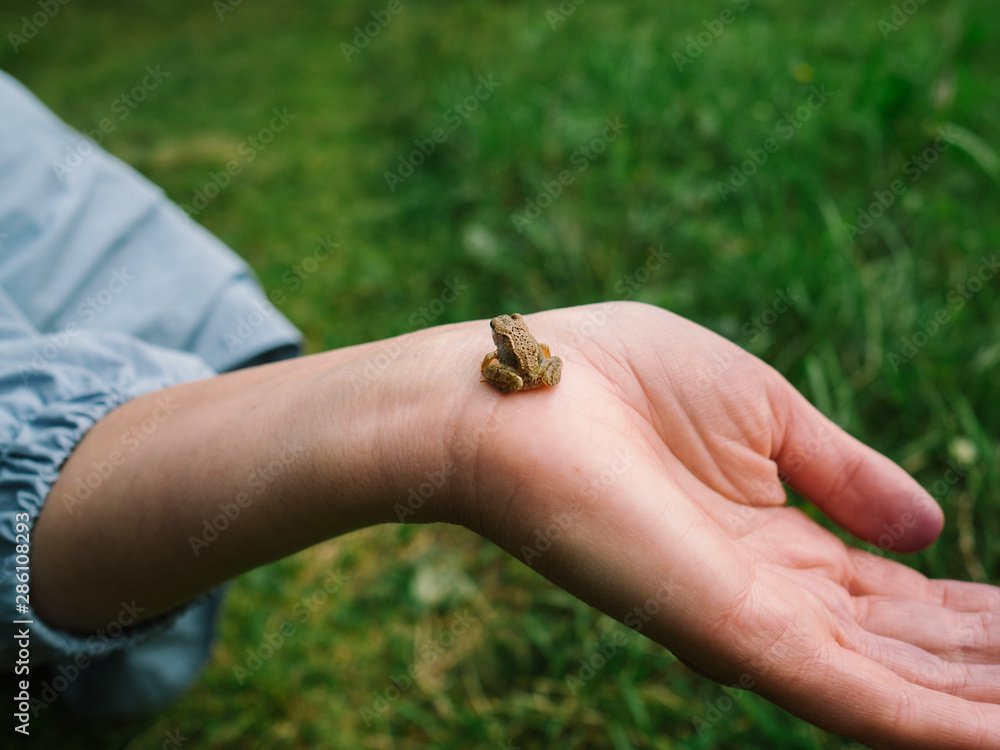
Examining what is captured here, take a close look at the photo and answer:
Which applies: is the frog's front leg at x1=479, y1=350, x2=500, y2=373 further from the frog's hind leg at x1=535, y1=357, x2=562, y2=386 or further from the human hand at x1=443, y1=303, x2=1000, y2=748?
the frog's hind leg at x1=535, y1=357, x2=562, y2=386

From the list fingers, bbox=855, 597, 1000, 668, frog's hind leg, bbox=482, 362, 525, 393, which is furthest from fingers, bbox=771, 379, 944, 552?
frog's hind leg, bbox=482, 362, 525, 393

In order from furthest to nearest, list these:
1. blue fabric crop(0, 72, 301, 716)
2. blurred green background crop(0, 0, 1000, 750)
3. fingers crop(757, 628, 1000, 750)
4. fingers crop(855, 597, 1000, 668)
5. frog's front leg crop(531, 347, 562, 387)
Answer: blurred green background crop(0, 0, 1000, 750) < blue fabric crop(0, 72, 301, 716) < frog's front leg crop(531, 347, 562, 387) < fingers crop(855, 597, 1000, 668) < fingers crop(757, 628, 1000, 750)

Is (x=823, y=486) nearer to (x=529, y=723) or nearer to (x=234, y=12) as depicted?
(x=529, y=723)

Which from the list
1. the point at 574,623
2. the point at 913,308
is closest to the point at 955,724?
the point at 574,623

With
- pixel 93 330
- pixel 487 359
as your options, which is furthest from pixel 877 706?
pixel 93 330

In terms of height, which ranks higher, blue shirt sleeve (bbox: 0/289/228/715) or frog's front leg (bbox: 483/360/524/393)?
frog's front leg (bbox: 483/360/524/393)

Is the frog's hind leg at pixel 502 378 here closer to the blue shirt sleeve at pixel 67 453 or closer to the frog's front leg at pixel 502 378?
the frog's front leg at pixel 502 378

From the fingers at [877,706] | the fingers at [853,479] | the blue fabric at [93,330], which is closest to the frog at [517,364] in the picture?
the fingers at [853,479]
